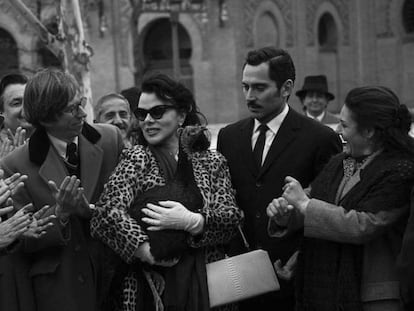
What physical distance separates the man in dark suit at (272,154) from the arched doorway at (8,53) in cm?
1948

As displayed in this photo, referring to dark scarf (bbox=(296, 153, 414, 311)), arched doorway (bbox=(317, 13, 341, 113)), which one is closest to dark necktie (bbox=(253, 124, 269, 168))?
dark scarf (bbox=(296, 153, 414, 311))

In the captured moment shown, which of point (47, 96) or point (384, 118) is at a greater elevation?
point (47, 96)

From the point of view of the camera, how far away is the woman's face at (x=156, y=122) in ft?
12.9

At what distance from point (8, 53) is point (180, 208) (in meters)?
20.7

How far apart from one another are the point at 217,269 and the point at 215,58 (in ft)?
66.8

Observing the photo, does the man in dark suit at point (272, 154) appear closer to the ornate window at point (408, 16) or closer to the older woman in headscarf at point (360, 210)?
the older woman in headscarf at point (360, 210)

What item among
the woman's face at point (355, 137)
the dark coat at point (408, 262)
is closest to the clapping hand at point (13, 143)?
the woman's face at point (355, 137)

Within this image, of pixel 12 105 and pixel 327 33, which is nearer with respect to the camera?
pixel 12 105

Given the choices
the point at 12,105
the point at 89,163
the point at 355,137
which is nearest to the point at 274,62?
the point at 355,137

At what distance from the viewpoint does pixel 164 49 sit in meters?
24.2

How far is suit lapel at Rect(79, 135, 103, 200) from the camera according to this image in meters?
4.01

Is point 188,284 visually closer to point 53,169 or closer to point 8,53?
point 53,169

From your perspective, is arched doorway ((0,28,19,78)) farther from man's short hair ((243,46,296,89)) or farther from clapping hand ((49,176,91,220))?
clapping hand ((49,176,91,220))

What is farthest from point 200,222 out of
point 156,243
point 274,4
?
point 274,4
